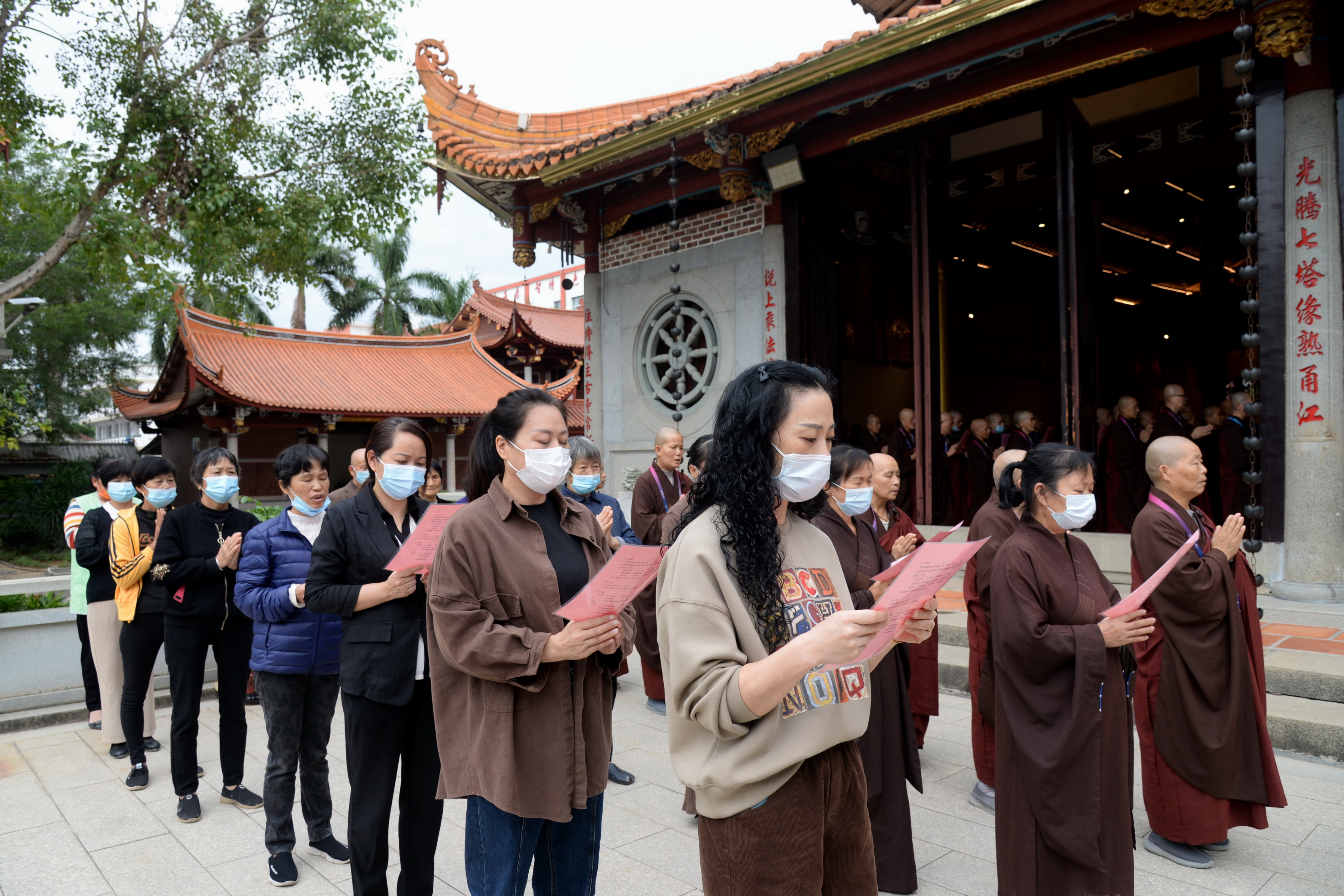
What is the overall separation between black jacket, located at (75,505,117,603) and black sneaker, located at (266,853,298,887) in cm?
229

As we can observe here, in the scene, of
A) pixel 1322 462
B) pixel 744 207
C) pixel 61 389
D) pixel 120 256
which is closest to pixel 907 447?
pixel 744 207

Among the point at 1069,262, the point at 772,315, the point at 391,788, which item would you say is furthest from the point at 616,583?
the point at 772,315

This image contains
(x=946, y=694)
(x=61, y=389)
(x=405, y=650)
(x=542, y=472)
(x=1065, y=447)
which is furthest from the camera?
(x=61, y=389)

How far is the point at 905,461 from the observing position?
9.95 meters

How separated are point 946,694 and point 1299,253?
3845 millimetres

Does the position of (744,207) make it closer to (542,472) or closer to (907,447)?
(907,447)

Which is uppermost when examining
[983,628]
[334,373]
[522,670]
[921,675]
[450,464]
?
[334,373]

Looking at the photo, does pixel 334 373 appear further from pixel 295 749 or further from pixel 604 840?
pixel 604 840

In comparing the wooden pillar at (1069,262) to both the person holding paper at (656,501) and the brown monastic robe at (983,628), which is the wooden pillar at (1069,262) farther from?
the person holding paper at (656,501)

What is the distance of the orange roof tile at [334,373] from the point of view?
61.7 feet

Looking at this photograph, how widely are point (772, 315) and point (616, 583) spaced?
6766 mm

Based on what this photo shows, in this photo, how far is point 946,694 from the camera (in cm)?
550

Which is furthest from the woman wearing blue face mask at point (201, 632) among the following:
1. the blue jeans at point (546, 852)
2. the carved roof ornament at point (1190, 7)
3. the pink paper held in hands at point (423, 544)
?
the carved roof ornament at point (1190, 7)

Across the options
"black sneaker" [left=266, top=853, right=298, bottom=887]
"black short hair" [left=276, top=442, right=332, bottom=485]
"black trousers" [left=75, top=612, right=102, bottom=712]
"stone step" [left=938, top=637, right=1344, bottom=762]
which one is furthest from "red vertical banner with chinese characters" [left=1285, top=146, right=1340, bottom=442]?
"black trousers" [left=75, top=612, right=102, bottom=712]
